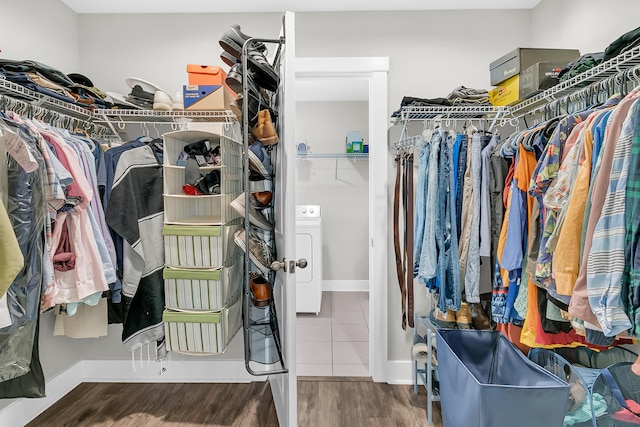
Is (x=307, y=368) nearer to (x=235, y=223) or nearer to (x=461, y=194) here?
(x=235, y=223)

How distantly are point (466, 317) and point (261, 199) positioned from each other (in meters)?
1.29

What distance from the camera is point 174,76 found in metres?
2.41

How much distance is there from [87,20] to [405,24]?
2120 millimetres

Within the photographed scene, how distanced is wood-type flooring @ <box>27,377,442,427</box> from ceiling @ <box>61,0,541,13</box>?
2.47 m

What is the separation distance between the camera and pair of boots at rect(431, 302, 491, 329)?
1.98 metres

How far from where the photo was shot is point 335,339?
10.4ft

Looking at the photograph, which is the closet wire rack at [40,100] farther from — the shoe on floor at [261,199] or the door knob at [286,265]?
the door knob at [286,265]

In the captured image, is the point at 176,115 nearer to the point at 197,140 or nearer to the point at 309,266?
the point at 197,140

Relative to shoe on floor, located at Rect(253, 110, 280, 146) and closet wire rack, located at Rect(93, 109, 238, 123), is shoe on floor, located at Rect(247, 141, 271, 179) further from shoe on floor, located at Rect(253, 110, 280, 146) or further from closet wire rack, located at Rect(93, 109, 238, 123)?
closet wire rack, located at Rect(93, 109, 238, 123)

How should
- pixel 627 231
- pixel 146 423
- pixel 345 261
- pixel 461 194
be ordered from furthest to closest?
pixel 345 261
pixel 146 423
pixel 461 194
pixel 627 231

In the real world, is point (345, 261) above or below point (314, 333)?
above

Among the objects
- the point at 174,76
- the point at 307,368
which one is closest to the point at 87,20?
the point at 174,76

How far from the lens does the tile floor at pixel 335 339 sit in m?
2.62

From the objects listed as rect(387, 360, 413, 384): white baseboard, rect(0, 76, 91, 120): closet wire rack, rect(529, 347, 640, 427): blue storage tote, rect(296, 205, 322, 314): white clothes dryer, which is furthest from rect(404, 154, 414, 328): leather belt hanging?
rect(0, 76, 91, 120): closet wire rack
